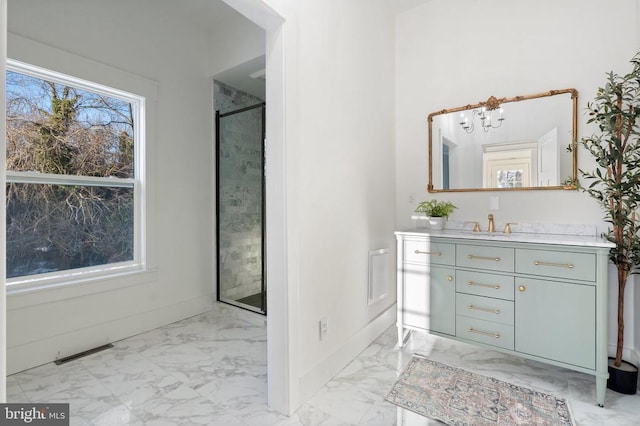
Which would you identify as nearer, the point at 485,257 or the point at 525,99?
the point at 485,257

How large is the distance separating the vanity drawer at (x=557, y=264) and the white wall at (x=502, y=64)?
0.58 m

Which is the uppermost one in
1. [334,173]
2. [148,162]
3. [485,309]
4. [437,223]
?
[148,162]

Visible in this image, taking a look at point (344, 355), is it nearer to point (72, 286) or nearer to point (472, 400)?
point (472, 400)

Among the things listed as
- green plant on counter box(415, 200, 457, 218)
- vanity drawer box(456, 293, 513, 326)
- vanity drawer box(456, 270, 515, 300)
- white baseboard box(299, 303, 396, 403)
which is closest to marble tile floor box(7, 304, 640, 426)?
white baseboard box(299, 303, 396, 403)

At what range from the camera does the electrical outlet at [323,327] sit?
2.02m

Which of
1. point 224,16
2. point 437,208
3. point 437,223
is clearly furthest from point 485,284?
point 224,16

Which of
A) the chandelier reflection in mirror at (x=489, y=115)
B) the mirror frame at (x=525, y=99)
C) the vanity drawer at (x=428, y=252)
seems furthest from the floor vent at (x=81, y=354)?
the chandelier reflection in mirror at (x=489, y=115)

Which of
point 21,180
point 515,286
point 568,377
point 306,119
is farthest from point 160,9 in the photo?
point 568,377

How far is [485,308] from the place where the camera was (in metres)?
2.17

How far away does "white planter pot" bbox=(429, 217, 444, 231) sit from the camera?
2.65m

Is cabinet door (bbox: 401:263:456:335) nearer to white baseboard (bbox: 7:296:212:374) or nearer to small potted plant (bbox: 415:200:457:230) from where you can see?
small potted plant (bbox: 415:200:457:230)

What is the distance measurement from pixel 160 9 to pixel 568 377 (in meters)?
4.42

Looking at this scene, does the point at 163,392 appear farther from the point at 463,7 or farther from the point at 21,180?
the point at 463,7

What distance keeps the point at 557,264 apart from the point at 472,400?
95cm
